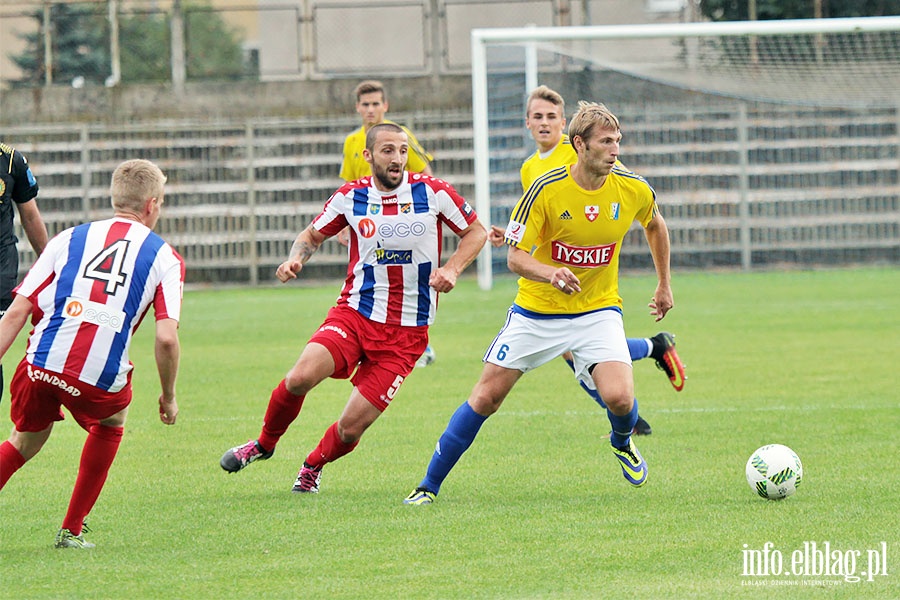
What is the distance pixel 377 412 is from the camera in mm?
6230

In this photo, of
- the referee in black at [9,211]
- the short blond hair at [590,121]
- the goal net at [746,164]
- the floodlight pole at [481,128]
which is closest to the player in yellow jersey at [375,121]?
the referee in black at [9,211]

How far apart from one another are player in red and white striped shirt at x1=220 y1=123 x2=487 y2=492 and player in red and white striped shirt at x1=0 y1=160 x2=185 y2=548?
1.38 metres

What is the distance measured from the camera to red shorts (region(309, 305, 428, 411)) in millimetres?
6266

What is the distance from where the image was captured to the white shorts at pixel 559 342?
6.00 m

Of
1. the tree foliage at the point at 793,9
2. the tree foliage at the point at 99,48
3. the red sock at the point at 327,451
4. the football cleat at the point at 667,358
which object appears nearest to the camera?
the red sock at the point at 327,451

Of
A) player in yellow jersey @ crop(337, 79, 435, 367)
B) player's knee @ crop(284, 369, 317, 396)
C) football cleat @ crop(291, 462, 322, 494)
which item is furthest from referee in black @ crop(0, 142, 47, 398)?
player in yellow jersey @ crop(337, 79, 435, 367)

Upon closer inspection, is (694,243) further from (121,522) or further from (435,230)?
(121,522)

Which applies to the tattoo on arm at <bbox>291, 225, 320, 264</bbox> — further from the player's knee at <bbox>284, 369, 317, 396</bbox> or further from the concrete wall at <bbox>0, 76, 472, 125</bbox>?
the concrete wall at <bbox>0, 76, 472, 125</bbox>

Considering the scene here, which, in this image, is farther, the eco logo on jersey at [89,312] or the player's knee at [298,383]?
the player's knee at [298,383]

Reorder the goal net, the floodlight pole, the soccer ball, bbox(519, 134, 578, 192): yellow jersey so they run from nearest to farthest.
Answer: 1. the soccer ball
2. bbox(519, 134, 578, 192): yellow jersey
3. the floodlight pole
4. the goal net

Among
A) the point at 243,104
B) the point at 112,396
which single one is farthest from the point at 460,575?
the point at 243,104

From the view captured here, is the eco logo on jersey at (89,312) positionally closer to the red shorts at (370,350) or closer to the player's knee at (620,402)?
the red shorts at (370,350)

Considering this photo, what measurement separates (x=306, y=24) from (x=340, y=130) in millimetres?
2137

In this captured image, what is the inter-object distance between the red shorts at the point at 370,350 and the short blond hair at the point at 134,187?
1.58 meters
